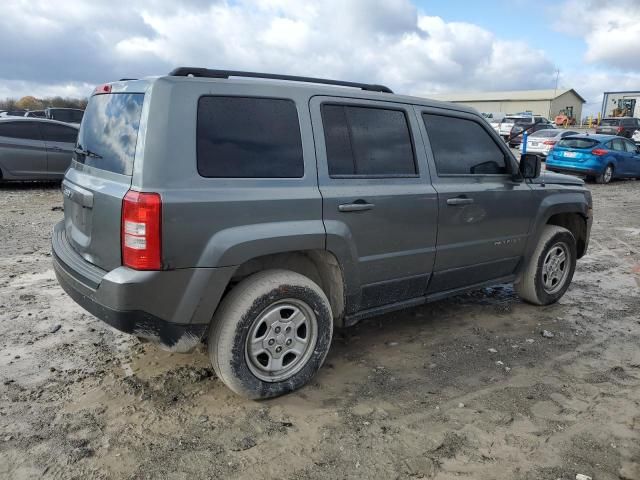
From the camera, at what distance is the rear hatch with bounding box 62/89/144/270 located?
2.83 meters

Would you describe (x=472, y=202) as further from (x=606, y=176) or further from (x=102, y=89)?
(x=606, y=176)

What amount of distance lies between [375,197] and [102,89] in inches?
75.2

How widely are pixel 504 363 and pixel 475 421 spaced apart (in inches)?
36.9

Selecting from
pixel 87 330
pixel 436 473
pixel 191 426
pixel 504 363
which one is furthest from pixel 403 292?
pixel 87 330

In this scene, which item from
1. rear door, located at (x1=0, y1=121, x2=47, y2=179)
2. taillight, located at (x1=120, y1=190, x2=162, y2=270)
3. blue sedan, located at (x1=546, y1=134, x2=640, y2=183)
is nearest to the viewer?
taillight, located at (x1=120, y1=190, x2=162, y2=270)

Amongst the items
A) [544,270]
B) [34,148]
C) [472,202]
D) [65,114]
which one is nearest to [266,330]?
[472,202]

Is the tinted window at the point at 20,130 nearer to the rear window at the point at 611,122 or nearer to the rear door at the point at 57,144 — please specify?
the rear door at the point at 57,144

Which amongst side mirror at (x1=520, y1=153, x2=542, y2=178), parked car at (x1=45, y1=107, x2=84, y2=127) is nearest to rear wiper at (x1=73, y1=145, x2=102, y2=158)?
side mirror at (x1=520, y1=153, x2=542, y2=178)

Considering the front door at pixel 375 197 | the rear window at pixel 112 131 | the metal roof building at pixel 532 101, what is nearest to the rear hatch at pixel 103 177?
the rear window at pixel 112 131

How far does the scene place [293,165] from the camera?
3184 mm

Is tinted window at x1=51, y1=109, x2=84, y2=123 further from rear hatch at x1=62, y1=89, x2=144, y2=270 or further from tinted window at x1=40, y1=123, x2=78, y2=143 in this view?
rear hatch at x1=62, y1=89, x2=144, y2=270

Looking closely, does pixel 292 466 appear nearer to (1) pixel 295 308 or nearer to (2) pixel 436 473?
(2) pixel 436 473

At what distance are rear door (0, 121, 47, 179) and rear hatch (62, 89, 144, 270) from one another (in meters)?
8.21

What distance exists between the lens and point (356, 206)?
3.37 metres
